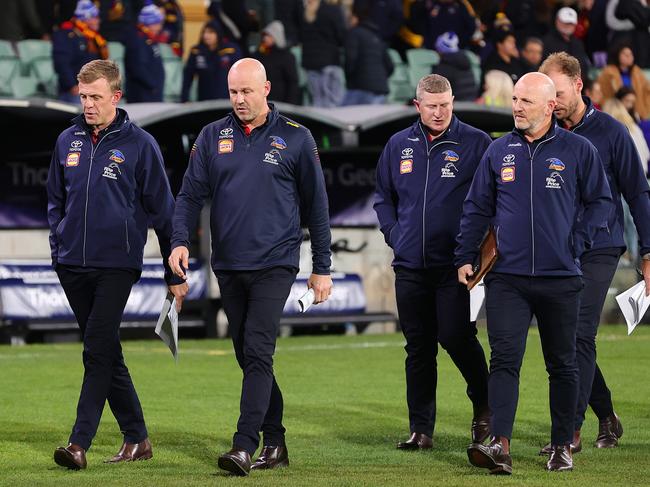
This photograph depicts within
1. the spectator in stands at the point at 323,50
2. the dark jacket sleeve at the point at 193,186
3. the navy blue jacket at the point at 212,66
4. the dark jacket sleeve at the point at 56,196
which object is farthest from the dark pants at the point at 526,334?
the spectator in stands at the point at 323,50

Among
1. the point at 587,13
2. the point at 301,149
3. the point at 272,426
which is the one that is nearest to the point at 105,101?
the point at 301,149

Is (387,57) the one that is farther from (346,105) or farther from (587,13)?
(587,13)

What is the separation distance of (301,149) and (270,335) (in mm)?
1005

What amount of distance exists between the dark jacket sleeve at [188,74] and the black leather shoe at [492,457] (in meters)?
13.4

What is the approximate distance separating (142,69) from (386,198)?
37.2 feet

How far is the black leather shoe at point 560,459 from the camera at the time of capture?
845 cm

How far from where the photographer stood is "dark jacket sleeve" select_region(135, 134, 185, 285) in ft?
28.7

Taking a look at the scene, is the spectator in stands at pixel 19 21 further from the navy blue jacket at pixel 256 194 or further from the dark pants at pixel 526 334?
the dark pants at pixel 526 334

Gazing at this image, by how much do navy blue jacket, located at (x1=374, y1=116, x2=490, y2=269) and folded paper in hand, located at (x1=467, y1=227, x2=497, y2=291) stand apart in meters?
0.83

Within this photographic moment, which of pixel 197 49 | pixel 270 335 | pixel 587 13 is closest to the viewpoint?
pixel 270 335

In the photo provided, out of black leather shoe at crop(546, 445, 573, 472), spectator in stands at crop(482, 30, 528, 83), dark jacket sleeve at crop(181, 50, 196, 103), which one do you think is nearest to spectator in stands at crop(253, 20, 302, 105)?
dark jacket sleeve at crop(181, 50, 196, 103)

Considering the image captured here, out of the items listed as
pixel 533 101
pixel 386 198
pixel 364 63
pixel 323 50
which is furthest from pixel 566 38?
pixel 533 101

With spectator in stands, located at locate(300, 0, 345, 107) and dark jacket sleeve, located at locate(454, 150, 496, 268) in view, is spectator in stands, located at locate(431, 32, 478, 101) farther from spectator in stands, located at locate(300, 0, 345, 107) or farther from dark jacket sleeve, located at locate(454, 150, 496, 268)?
dark jacket sleeve, located at locate(454, 150, 496, 268)

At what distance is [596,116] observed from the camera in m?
9.45
